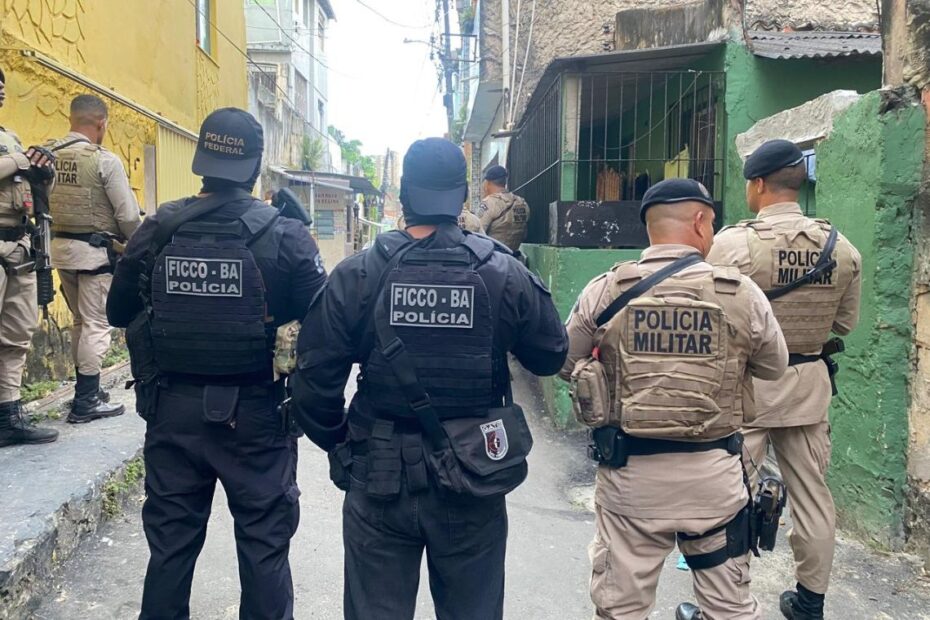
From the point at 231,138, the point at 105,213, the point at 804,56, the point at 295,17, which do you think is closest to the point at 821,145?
the point at 804,56

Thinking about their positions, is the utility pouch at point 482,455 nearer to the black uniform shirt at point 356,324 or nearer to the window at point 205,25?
the black uniform shirt at point 356,324

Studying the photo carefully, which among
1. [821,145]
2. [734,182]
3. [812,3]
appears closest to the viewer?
[821,145]

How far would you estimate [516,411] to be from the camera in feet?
7.37

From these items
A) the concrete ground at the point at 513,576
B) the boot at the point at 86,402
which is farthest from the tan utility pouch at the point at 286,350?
the boot at the point at 86,402

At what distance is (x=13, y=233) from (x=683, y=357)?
3317 millimetres

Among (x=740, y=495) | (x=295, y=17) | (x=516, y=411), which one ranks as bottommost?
(x=740, y=495)

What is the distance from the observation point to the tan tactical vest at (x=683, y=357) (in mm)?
2326

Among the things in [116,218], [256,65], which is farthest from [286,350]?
[256,65]

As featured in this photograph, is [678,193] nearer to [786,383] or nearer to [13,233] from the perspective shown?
[786,383]

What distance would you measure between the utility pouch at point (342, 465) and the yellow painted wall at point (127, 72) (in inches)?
152

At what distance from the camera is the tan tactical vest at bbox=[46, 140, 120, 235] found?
13.9ft

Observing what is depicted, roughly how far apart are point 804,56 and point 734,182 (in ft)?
3.40

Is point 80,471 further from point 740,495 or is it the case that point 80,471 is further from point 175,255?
point 740,495

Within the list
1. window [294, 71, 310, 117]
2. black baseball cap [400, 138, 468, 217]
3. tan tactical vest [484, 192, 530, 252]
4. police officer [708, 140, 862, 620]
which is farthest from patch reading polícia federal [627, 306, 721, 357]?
window [294, 71, 310, 117]
